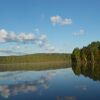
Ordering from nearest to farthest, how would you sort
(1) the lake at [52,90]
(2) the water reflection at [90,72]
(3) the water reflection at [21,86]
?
1. (1) the lake at [52,90]
2. (3) the water reflection at [21,86]
3. (2) the water reflection at [90,72]

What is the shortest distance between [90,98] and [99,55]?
97.3 m

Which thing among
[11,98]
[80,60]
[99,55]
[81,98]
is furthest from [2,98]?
[80,60]

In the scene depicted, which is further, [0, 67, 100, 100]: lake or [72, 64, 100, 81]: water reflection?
[72, 64, 100, 81]: water reflection

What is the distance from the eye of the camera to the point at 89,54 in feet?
405

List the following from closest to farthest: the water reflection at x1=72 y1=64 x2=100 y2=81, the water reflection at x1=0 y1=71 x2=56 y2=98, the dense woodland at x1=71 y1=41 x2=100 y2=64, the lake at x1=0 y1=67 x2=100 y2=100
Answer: the lake at x1=0 y1=67 x2=100 y2=100
the water reflection at x1=0 y1=71 x2=56 y2=98
the water reflection at x1=72 y1=64 x2=100 y2=81
the dense woodland at x1=71 y1=41 x2=100 y2=64

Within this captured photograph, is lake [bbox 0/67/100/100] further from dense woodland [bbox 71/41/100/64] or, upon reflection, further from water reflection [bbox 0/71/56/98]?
dense woodland [bbox 71/41/100/64]

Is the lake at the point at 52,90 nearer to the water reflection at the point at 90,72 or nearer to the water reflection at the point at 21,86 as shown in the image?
the water reflection at the point at 21,86

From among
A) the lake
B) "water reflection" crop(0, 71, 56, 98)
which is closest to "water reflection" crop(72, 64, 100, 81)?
the lake

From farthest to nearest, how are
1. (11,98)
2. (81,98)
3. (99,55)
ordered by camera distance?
1. (99,55)
2. (11,98)
3. (81,98)

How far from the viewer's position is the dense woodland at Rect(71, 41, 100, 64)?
119456mm

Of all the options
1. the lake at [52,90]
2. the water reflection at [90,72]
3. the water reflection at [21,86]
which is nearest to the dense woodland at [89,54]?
the water reflection at [90,72]

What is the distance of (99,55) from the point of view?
118m

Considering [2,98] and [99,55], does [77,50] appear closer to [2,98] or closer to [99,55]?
[99,55]

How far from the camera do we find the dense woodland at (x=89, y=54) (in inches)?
4703
